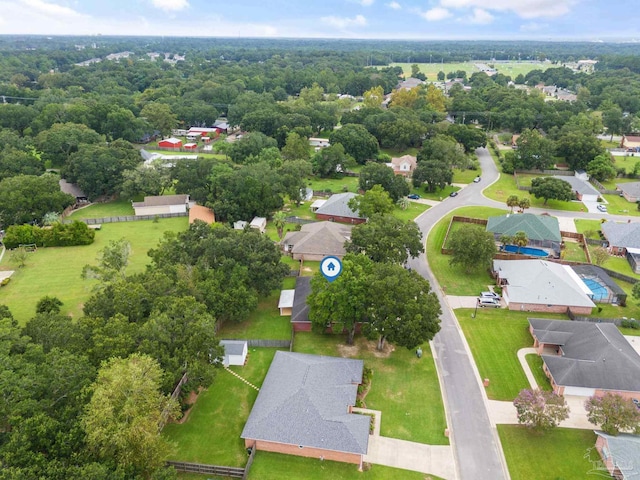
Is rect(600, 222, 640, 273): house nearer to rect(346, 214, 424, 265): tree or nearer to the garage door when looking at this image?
the garage door

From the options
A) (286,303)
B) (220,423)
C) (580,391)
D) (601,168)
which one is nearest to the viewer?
(220,423)

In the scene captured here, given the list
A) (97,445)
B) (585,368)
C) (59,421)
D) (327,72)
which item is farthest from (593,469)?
(327,72)

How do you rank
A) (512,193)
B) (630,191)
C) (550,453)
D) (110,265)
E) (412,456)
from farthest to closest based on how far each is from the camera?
(512,193) < (630,191) < (110,265) < (550,453) < (412,456)

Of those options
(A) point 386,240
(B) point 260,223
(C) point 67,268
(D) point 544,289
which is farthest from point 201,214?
(D) point 544,289

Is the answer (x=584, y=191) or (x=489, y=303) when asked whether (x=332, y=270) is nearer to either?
(x=489, y=303)

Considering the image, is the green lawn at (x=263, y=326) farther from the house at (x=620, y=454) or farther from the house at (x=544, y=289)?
the house at (x=620, y=454)

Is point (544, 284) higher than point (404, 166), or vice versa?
point (544, 284)
